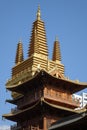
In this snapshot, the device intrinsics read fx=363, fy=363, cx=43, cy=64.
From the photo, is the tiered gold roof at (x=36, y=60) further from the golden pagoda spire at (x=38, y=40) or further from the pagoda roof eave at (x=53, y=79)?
the pagoda roof eave at (x=53, y=79)

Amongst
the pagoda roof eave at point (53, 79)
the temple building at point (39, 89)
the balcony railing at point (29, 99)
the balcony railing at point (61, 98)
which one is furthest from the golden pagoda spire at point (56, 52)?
the balcony railing at point (29, 99)

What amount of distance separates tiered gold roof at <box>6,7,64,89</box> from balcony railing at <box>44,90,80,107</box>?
3.49 meters

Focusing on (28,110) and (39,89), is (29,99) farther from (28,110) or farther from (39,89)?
(28,110)

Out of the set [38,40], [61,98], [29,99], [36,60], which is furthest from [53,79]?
[38,40]

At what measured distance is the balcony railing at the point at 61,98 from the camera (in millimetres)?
53794

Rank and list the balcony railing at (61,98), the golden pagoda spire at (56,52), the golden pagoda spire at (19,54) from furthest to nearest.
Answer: the golden pagoda spire at (19,54) < the golden pagoda spire at (56,52) < the balcony railing at (61,98)

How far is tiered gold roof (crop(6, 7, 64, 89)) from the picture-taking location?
192 ft

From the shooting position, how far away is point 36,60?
59.1 meters

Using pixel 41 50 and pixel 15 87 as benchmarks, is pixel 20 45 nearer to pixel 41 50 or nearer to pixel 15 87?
pixel 41 50

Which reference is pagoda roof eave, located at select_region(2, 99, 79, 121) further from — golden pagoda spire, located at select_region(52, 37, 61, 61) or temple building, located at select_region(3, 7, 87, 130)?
golden pagoda spire, located at select_region(52, 37, 61, 61)

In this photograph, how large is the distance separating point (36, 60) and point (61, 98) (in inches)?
311

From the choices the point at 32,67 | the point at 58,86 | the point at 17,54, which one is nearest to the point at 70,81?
the point at 58,86

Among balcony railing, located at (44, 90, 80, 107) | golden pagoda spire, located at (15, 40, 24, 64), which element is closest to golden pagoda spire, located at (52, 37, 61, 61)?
golden pagoda spire, located at (15, 40, 24, 64)

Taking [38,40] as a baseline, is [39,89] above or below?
below
